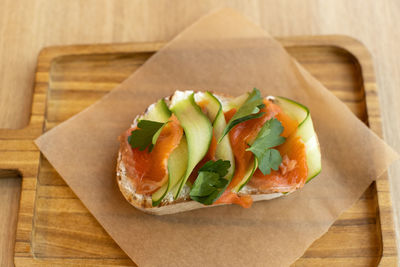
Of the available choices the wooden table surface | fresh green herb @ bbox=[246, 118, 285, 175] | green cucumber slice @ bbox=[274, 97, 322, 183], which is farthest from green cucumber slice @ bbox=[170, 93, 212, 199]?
the wooden table surface

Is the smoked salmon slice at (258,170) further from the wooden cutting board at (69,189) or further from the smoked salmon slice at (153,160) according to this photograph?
the wooden cutting board at (69,189)

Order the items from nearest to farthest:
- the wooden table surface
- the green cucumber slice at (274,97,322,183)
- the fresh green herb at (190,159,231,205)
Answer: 1. the fresh green herb at (190,159,231,205)
2. the green cucumber slice at (274,97,322,183)
3. the wooden table surface

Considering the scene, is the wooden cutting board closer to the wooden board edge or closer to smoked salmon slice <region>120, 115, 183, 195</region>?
the wooden board edge

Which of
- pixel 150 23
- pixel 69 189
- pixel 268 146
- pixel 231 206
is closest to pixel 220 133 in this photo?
pixel 268 146

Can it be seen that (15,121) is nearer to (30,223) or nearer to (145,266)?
(30,223)

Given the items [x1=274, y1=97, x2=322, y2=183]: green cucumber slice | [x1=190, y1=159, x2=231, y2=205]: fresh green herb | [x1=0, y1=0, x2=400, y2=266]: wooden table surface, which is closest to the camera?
[x1=190, y1=159, x2=231, y2=205]: fresh green herb

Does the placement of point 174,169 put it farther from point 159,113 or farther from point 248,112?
point 248,112

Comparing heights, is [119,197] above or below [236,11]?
below

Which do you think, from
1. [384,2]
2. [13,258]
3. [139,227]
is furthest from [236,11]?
[13,258]

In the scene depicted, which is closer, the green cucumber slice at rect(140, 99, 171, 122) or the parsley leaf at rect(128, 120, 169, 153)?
the parsley leaf at rect(128, 120, 169, 153)
